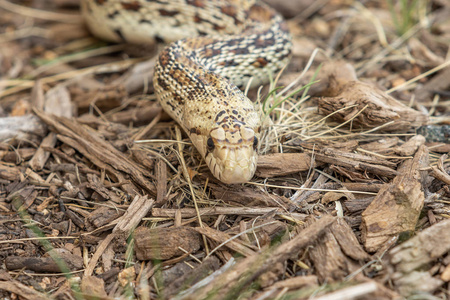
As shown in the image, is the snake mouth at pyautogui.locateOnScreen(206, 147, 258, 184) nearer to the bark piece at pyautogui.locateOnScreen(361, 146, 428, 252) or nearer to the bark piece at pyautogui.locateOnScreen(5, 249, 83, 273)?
the bark piece at pyautogui.locateOnScreen(361, 146, 428, 252)

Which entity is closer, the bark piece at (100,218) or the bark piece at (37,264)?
the bark piece at (37,264)

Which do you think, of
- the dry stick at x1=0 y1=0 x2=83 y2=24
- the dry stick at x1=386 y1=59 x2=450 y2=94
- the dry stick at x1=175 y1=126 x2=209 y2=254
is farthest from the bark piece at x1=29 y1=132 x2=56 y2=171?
the dry stick at x1=386 y1=59 x2=450 y2=94

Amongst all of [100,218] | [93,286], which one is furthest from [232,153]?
[93,286]

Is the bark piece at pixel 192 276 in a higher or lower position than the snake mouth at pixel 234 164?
lower

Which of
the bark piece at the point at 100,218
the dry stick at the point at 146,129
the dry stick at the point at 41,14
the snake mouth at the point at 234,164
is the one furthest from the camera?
the dry stick at the point at 41,14

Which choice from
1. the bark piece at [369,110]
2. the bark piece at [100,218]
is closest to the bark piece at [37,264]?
the bark piece at [100,218]

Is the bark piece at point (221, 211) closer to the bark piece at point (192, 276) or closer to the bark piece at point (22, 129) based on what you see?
the bark piece at point (192, 276)

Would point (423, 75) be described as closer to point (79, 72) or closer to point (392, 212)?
point (392, 212)
